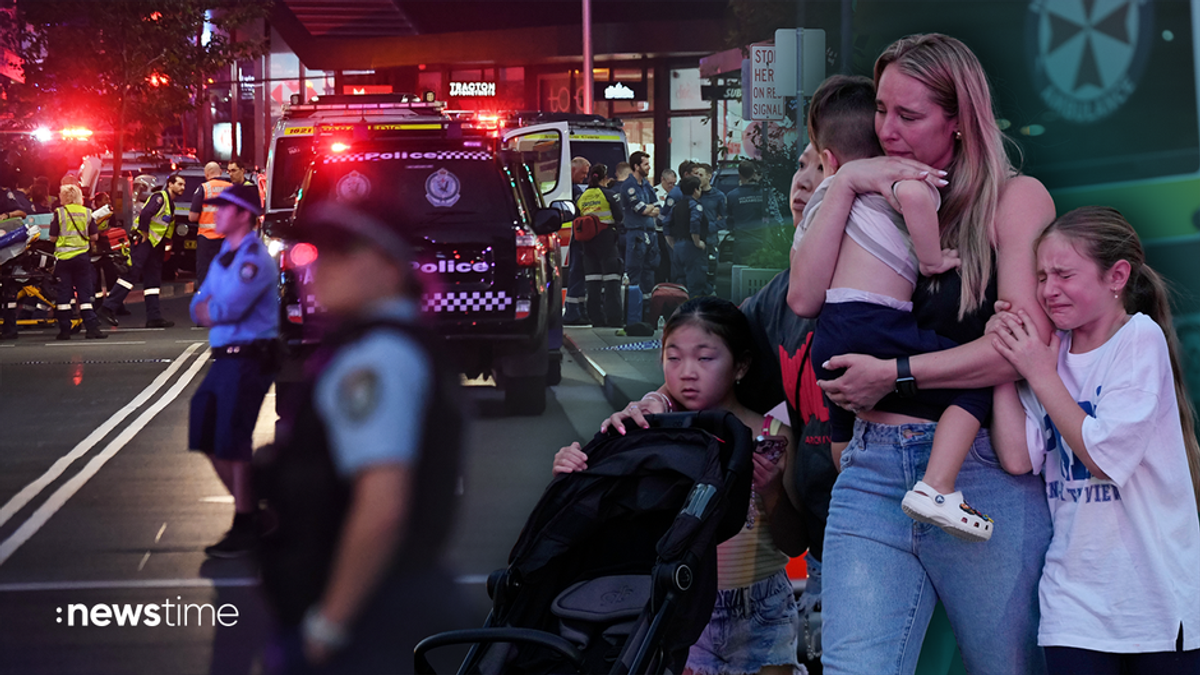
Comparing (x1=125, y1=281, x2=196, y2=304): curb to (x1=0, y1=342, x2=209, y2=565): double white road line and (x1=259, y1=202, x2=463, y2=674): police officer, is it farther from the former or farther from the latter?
(x1=259, y1=202, x2=463, y2=674): police officer

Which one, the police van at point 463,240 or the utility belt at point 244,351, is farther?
the police van at point 463,240

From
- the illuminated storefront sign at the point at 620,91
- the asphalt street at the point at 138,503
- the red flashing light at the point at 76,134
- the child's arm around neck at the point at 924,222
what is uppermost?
the illuminated storefront sign at the point at 620,91

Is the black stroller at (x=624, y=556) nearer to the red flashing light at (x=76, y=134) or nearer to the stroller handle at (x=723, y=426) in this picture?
the stroller handle at (x=723, y=426)

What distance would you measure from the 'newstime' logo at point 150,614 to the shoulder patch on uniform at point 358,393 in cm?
117

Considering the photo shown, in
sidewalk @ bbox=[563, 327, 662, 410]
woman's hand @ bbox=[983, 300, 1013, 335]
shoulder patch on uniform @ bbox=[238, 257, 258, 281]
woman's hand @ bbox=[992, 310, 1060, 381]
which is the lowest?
sidewalk @ bbox=[563, 327, 662, 410]

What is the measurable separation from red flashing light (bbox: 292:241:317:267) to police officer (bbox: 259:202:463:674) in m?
0.15

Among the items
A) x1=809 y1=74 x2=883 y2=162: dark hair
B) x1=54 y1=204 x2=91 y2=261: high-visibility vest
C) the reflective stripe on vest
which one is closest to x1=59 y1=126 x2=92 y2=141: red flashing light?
x1=54 y1=204 x2=91 y2=261: high-visibility vest

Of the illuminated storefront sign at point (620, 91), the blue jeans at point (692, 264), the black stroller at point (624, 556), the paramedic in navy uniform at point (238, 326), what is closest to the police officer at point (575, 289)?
the blue jeans at point (692, 264)

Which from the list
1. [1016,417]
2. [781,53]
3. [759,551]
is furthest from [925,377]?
[781,53]

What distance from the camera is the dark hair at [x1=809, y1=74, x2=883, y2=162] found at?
2.08m

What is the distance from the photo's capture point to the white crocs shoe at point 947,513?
69.3 inches

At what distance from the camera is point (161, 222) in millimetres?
7746

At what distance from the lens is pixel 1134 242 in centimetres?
190

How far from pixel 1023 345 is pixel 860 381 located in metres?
0.25
